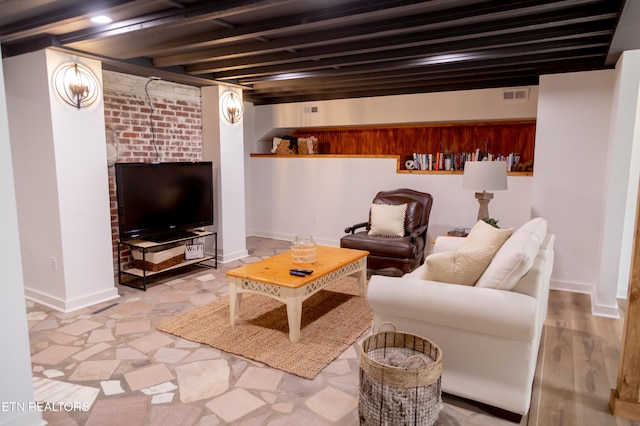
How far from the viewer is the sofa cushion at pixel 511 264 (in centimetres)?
Result: 216

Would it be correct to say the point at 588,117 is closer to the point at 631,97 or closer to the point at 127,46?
the point at 631,97

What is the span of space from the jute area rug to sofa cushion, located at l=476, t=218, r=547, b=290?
1.21 metres

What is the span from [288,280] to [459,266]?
1235mm

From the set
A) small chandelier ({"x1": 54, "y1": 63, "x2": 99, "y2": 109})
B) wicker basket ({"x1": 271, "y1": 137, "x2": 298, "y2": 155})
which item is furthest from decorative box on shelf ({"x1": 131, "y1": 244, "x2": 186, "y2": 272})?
wicker basket ({"x1": 271, "y1": 137, "x2": 298, "y2": 155})

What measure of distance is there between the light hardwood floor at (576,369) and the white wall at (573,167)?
56 cm

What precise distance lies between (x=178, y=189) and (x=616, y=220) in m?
4.20

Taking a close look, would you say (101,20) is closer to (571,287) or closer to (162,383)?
(162,383)

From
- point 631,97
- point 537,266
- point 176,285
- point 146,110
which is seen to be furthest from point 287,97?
point 537,266

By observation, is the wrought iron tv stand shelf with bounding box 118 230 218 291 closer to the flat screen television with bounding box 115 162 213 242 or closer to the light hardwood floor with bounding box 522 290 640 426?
the flat screen television with bounding box 115 162 213 242

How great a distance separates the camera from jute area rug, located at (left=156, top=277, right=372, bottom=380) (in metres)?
2.88

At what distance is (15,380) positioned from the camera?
2010 millimetres

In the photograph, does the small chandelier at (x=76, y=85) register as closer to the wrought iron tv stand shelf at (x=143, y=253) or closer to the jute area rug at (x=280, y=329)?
the wrought iron tv stand shelf at (x=143, y=253)

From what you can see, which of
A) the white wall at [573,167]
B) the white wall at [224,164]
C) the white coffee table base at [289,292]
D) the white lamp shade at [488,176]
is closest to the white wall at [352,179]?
the white wall at [573,167]

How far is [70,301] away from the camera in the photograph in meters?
3.74
